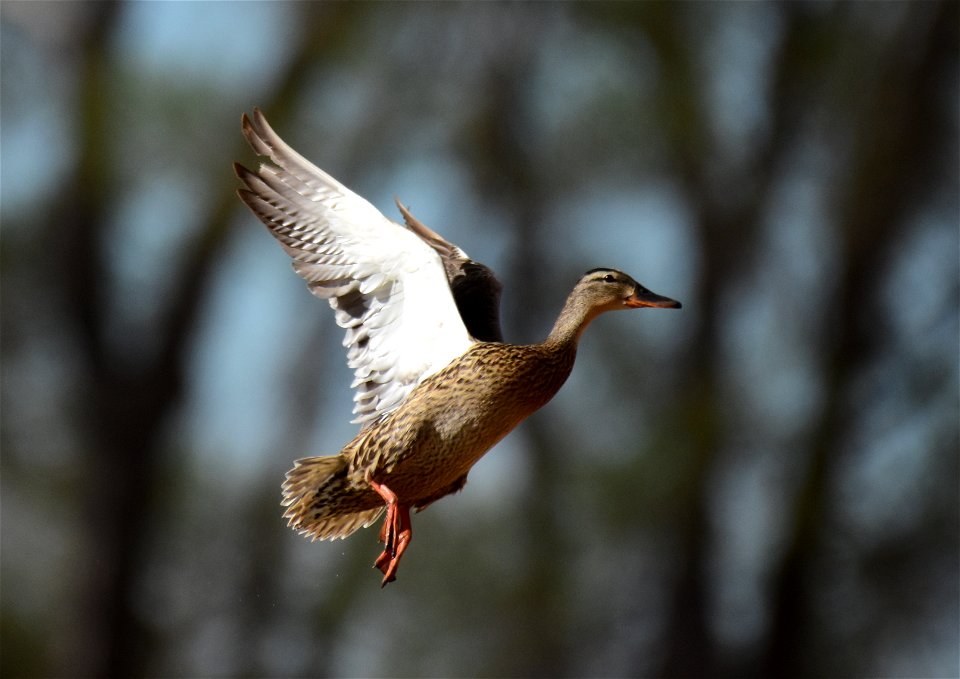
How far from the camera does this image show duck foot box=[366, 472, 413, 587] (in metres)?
3.62

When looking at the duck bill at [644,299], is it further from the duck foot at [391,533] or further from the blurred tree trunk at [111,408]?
the blurred tree trunk at [111,408]

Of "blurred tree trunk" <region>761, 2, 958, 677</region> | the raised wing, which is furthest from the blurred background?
the raised wing

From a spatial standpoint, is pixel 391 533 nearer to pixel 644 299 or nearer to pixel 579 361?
pixel 644 299

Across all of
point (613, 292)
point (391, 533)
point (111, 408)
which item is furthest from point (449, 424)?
point (111, 408)

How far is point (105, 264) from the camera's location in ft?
33.7

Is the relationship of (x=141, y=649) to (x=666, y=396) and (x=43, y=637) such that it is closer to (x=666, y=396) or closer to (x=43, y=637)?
(x=43, y=637)

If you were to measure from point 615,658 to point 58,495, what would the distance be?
4.66m

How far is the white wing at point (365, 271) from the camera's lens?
13.0 feet

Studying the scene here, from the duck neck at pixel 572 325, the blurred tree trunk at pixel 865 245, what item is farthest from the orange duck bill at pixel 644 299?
the blurred tree trunk at pixel 865 245

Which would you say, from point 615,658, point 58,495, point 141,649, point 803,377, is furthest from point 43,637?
point 803,377

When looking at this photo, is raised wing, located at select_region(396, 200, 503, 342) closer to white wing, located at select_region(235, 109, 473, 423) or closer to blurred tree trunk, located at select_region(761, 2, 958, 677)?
white wing, located at select_region(235, 109, 473, 423)

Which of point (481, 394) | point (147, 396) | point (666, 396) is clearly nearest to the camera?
point (481, 394)

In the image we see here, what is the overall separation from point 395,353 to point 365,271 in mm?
253

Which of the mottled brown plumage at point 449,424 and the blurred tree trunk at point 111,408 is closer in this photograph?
the mottled brown plumage at point 449,424
